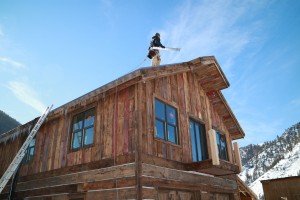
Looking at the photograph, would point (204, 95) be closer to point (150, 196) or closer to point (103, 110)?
point (103, 110)

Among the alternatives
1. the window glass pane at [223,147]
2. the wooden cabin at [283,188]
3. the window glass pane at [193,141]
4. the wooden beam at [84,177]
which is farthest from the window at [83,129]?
the wooden cabin at [283,188]

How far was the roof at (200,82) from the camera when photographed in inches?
325

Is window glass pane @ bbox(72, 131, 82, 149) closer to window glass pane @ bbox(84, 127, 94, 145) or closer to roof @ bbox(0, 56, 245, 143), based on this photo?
window glass pane @ bbox(84, 127, 94, 145)

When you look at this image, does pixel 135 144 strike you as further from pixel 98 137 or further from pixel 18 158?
pixel 18 158

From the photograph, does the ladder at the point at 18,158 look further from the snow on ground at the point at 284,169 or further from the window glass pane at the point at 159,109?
the snow on ground at the point at 284,169

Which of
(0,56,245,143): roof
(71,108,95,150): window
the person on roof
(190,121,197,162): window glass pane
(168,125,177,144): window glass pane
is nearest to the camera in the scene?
(0,56,245,143): roof

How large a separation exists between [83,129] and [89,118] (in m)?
0.49

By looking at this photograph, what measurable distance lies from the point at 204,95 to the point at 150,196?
7270 mm

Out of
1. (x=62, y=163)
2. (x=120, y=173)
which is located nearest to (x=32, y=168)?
(x=62, y=163)

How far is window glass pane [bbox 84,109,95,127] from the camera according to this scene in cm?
948

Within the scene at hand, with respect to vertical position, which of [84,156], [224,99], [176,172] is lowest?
[176,172]

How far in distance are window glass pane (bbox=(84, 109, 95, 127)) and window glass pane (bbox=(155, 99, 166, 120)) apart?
8.55ft

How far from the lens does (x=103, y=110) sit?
29.9ft

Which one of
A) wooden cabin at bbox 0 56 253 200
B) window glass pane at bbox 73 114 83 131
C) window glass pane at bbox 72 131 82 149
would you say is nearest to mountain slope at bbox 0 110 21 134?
wooden cabin at bbox 0 56 253 200
